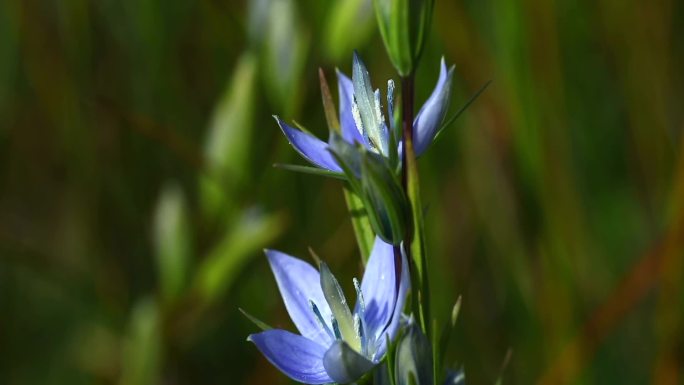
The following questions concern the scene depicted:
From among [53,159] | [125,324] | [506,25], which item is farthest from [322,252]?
[53,159]

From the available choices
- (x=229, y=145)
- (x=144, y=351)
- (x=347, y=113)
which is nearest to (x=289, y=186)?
(x=229, y=145)

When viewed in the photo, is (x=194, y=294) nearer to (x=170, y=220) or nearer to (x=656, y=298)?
(x=170, y=220)

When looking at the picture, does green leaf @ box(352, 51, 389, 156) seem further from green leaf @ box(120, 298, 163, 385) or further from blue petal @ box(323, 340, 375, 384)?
green leaf @ box(120, 298, 163, 385)

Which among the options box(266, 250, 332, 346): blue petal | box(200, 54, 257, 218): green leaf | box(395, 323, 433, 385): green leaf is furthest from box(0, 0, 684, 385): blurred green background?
box(395, 323, 433, 385): green leaf

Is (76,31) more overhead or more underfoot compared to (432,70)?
more overhead

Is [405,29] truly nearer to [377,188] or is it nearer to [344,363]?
[377,188]

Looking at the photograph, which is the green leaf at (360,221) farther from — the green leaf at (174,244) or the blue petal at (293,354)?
the green leaf at (174,244)
